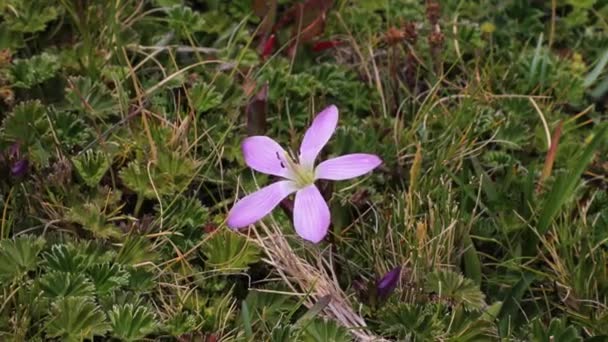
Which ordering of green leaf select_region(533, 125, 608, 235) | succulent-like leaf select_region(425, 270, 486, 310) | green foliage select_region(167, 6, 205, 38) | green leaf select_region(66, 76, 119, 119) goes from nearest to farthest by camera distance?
succulent-like leaf select_region(425, 270, 486, 310) → green leaf select_region(533, 125, 608, 235) → green leaf select_region(66, 76, 119, 119) → green foliage select_region(167, 6, 205, 38)

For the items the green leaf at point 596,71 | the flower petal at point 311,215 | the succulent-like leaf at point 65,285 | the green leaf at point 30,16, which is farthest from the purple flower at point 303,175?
the green leaf at point 596,71

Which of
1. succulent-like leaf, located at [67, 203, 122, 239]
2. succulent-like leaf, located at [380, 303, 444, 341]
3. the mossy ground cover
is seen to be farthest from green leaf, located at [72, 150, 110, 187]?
succulent-like leaf, located at [380, 303, 444, 341]

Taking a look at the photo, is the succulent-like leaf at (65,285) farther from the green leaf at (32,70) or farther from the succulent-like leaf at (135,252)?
the green leaf at (32,70)

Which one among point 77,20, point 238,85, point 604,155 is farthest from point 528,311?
point 77,20

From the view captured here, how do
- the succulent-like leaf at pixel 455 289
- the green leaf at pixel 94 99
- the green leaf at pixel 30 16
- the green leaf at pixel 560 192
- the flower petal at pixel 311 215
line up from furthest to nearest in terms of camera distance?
1. the green leaf at pixel 30 16
2. the green leaf at pixel 94 99
3. the green leaf at pixel 560 192
4. the succulent-like leaf at pixel 455 289
5. the flower petal at pixel 311 215

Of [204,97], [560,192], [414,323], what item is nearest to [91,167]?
[204,97]

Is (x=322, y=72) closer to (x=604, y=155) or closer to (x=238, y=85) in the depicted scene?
(x=238, y=85)

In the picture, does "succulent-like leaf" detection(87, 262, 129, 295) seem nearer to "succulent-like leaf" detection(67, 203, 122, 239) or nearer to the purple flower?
"succulent-like leaf" detection(67, 203, 122, 239)
